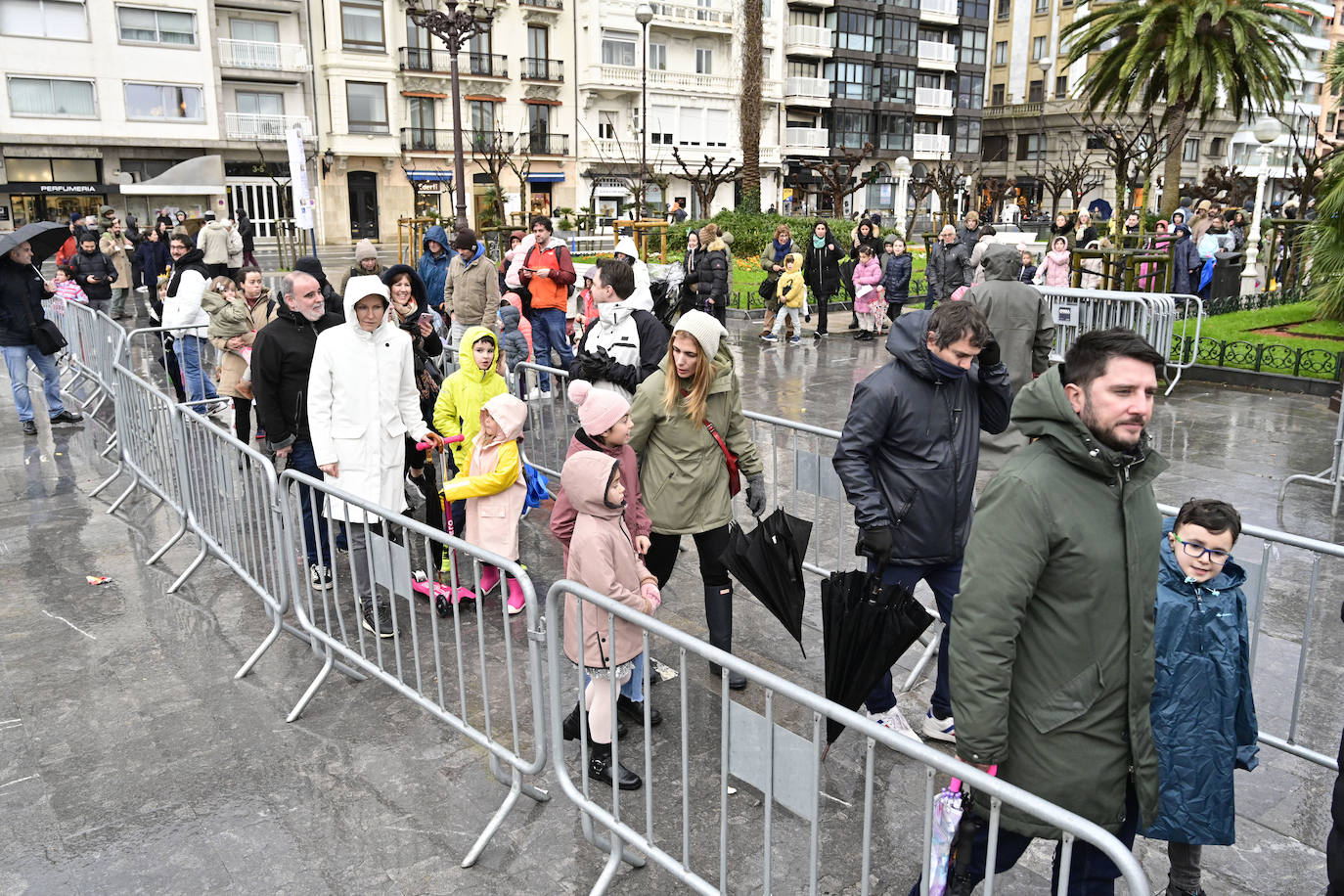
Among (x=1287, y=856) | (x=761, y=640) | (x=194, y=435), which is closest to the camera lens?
(x=1287, y=856)

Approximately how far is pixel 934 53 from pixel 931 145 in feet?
18.2

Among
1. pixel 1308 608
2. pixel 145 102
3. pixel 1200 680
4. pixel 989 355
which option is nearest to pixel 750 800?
pixel 1200 680

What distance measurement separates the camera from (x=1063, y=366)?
9.39 ft

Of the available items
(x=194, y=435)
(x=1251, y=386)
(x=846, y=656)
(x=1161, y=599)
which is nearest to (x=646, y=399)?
(x=846, y=656)

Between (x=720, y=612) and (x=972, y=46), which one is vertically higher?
(x=972, y=46)

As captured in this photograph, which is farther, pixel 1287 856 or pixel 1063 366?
pixel 1287 856

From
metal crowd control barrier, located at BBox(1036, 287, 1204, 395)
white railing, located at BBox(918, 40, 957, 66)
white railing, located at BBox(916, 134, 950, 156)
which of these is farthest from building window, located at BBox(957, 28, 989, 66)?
metal crowd control barrier, located at BBox(1036, 287, 1204, 395)

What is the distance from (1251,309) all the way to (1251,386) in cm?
722

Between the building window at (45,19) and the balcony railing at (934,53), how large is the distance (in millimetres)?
45952

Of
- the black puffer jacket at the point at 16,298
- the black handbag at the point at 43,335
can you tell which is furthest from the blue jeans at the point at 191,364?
the black puffer jacket at the point at 16,298

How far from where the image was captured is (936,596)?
4578 mm

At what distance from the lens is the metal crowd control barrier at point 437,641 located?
3906mm

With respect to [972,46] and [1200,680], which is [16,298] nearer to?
[1200,680]

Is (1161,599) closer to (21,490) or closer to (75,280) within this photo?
(21,490)
